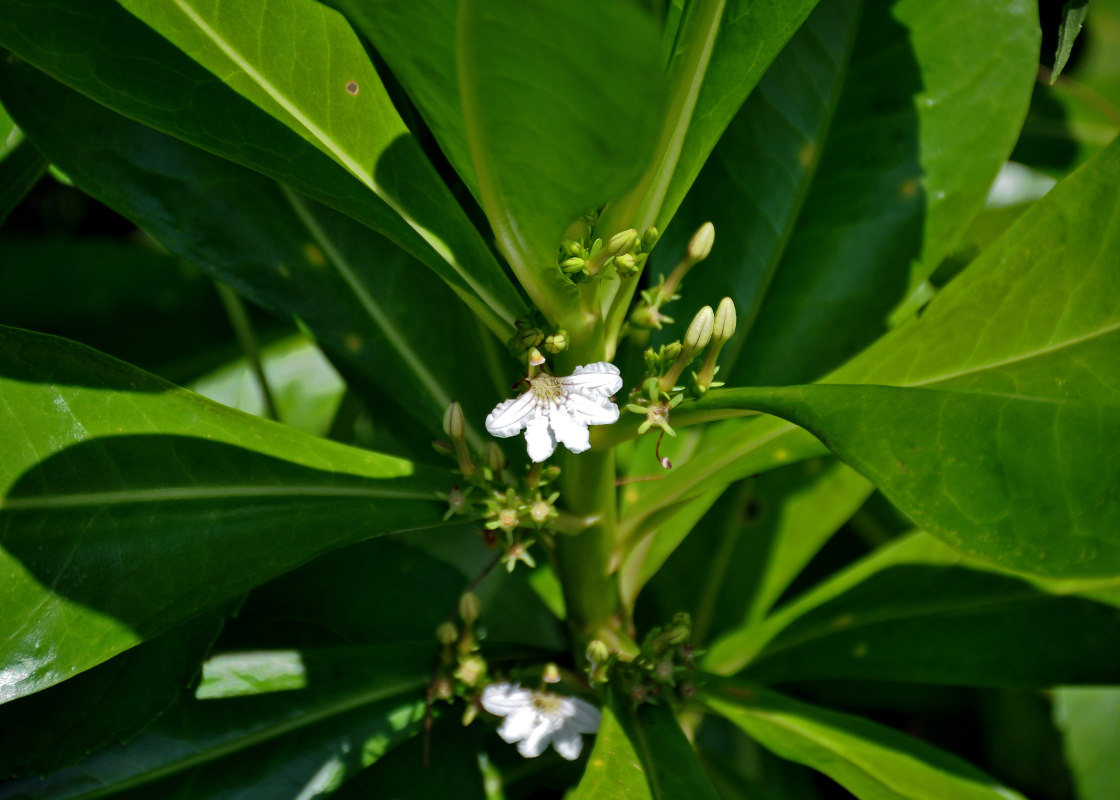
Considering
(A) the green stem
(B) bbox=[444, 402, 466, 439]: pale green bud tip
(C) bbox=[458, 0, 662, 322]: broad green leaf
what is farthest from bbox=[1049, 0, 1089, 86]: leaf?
(A) the green stem

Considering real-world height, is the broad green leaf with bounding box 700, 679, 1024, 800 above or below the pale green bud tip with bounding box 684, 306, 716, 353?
below

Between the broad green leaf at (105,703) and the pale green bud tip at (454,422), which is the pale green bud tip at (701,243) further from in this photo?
the broad green leaf at (105,703)

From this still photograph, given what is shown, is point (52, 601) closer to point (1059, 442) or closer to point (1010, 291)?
point (1059, 442)

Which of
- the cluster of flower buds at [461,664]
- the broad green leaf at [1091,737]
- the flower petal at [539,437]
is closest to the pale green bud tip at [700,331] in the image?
the flower petal at [539,437]

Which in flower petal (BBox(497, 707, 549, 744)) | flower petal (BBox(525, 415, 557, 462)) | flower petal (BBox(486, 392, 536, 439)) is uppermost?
flower petal (BBox(486, 392, 536, 439))

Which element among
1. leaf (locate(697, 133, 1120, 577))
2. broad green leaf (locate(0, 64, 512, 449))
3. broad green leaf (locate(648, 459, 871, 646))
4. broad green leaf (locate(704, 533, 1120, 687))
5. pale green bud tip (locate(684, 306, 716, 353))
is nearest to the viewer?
leaf (locate(697, 133, 1120, 577))

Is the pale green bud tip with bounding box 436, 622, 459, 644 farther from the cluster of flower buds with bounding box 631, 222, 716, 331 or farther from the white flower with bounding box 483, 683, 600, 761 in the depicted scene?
the cluster of flower buds with bounding box 631, 222, 716, 331
